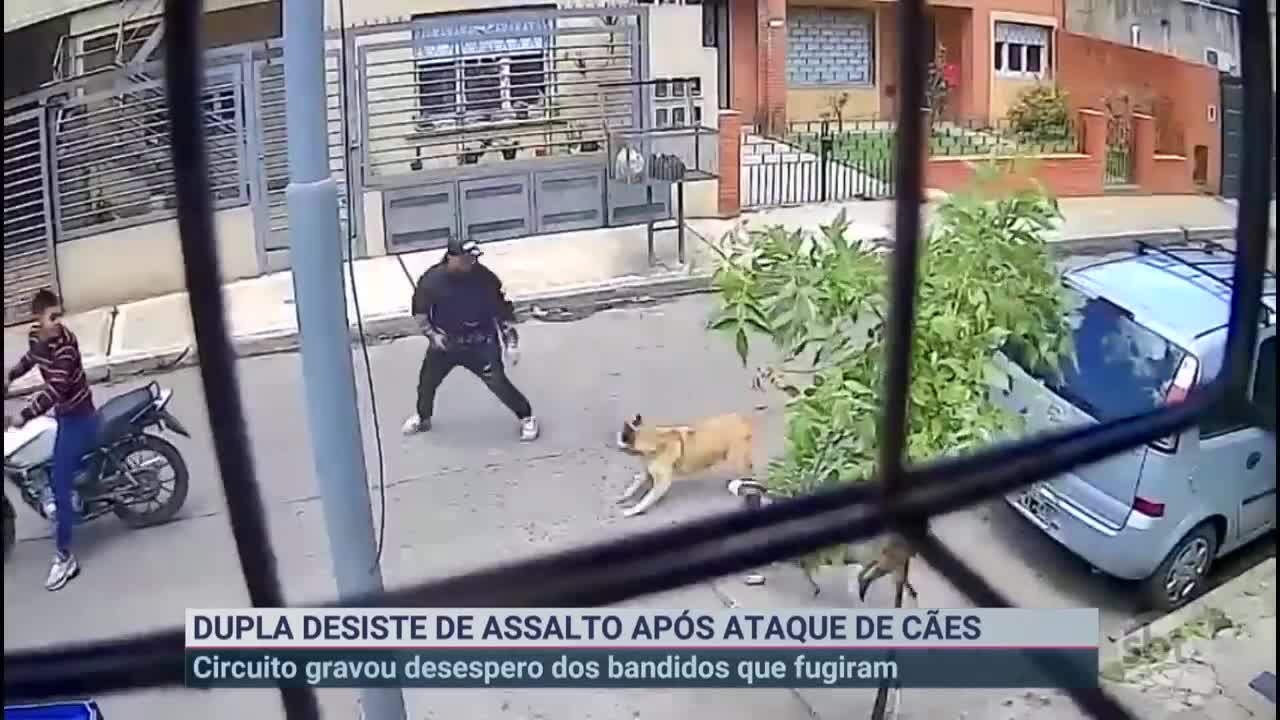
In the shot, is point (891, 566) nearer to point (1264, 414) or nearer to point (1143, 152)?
point (1264, 414)

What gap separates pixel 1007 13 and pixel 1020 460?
64 cm

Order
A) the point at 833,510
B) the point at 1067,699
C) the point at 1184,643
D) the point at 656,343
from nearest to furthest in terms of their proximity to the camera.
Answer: the point at 833,510 < the point at 1067,699 < the point at 1184,643 < the point at 656,343

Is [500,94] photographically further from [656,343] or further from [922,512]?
[922,512]

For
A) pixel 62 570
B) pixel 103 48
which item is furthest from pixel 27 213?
pixel 62 570

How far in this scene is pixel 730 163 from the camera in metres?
1.23

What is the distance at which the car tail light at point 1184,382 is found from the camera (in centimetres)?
48

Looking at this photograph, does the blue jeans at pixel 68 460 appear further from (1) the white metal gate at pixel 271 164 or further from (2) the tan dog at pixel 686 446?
(2) the tan dog at pixel 686 446

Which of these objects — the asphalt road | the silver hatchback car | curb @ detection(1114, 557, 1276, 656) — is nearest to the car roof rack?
the silver hatchback car

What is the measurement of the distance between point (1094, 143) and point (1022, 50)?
30cm

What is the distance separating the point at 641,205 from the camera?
1.32 m

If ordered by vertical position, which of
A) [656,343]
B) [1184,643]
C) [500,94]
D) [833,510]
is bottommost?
[1184,643]

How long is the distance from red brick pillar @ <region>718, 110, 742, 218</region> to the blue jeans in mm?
597

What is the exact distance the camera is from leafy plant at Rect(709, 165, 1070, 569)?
0.88m

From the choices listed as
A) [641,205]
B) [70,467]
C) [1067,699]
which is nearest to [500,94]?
[641,205]
